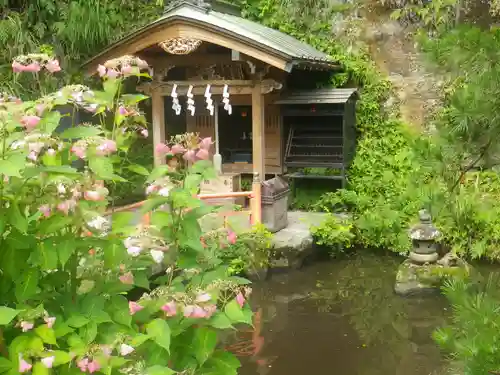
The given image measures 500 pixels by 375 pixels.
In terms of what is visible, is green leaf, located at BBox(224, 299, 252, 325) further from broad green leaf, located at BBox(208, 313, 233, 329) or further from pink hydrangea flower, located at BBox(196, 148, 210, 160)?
pink hydrangea flower, located at BBox(196, 148, 210, 160)

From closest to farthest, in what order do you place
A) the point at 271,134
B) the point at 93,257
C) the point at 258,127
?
the point at 93,257
the point at 258,127
the point at 271,134

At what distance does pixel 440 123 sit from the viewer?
295 cm

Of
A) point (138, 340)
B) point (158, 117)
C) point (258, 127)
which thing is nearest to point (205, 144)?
point (138, 340)

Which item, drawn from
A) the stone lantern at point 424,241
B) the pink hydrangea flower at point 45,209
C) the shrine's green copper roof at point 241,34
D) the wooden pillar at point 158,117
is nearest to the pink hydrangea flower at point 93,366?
the pink hydrangea flower at point 45,209

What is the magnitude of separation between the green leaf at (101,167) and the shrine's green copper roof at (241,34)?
774cm

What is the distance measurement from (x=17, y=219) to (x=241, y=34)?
8.22m

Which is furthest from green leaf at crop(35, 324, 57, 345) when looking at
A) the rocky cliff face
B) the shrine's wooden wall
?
the rocky cliff face

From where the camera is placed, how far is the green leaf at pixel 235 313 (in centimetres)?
234

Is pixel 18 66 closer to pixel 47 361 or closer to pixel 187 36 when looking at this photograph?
pixel 47 361

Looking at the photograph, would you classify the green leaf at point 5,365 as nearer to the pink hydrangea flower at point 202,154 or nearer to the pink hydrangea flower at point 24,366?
the pink hydrangea flower at point 24,366

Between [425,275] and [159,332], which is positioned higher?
[159,332]

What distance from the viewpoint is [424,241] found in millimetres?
8625

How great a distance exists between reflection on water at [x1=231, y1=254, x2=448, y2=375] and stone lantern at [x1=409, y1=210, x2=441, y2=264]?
62 centimetres

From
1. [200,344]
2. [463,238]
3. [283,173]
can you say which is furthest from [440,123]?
[283,173]
